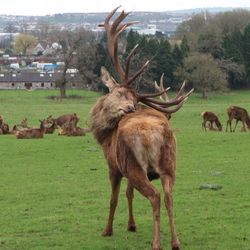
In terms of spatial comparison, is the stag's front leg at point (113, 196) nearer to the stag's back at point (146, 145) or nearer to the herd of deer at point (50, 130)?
the stag's back at point (146, 145)

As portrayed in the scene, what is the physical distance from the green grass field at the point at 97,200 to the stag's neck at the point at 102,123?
161 centimetres

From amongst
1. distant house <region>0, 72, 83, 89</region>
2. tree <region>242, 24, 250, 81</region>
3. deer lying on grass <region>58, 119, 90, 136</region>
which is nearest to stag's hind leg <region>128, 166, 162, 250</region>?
deer lying on grass <region>58, 119, 90, 136</region>

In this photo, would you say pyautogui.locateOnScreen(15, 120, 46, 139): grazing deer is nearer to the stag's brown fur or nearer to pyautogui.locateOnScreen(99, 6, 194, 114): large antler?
pyautogui.locateOnScreen(99, 6, 194, 114): large antler

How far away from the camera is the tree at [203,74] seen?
74500 millimetres

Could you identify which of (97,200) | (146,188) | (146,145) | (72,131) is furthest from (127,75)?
(72,131)

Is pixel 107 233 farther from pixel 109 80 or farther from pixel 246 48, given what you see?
pixel 246 48

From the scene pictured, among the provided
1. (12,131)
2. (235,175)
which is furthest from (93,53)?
(235,175)

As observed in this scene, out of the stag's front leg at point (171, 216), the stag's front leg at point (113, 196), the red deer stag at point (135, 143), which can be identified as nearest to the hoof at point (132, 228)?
the red deer stag at point (135, 143)

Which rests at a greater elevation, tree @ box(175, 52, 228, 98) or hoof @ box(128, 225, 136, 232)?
hoof @ box(128, 225, 136, 232)

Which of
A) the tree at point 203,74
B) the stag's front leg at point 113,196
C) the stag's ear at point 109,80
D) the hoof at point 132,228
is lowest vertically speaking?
the tree at point 203,74

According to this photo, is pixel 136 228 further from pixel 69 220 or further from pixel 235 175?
pixel 235 175

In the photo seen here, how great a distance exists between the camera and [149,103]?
12289 mm

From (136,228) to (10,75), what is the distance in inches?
3952

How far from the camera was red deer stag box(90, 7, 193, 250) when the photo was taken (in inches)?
398
